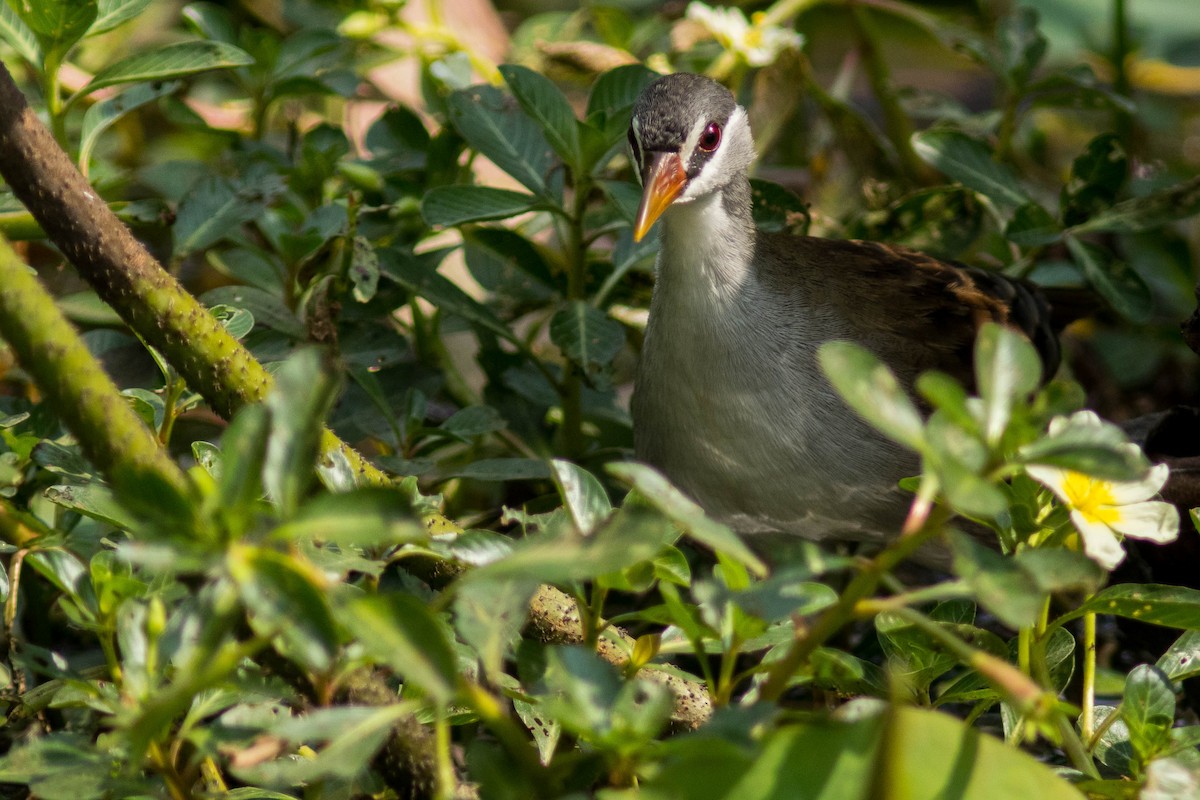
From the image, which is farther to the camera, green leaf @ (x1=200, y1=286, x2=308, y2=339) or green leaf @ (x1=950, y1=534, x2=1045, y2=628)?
green leaf @ (x1=200, y1=286, x2=308, y2=339)

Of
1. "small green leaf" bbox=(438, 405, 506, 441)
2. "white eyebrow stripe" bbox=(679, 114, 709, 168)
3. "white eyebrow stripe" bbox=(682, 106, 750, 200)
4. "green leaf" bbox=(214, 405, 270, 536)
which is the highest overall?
"green leaf" bbox=(214, 405, 270, 536)

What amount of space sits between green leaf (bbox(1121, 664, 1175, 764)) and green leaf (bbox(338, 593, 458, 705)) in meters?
0.69

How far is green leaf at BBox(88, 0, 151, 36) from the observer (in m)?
1.81

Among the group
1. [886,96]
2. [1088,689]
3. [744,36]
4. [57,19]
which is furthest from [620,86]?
[1088,689]

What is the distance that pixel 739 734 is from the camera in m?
0.90

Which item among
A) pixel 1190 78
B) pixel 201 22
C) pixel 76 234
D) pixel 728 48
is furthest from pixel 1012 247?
pixel 76 234

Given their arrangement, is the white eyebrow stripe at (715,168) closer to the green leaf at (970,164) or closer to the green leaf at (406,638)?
the green leaf at (970,164)

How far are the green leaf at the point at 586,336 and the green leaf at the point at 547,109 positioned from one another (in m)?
0.25

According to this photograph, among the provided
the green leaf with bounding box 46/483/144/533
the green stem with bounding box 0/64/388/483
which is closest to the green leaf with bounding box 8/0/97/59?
the green stem with bounding box 0/64/388/483

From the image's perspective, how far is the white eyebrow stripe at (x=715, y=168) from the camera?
215 centimetres

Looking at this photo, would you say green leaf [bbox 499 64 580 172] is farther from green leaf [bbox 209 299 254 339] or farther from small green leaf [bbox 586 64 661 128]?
green leaf [bbox 209 299 254 339]

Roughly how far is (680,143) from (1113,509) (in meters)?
1.10

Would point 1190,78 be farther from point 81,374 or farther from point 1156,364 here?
point 81,374

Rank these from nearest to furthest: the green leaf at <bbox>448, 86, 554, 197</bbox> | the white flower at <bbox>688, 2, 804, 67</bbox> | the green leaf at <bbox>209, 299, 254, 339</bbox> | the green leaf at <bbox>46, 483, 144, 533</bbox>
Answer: the green leaf at <bbox>46, 483, 144, 533</bbox>, the green leaf at <bbox>209, 299, 254, 339</bbox>, the green leaf at <bbox>448, 86, 554, 197</bbox>, the white flower at <bbox>688, 2, 804, 67</bbox>
